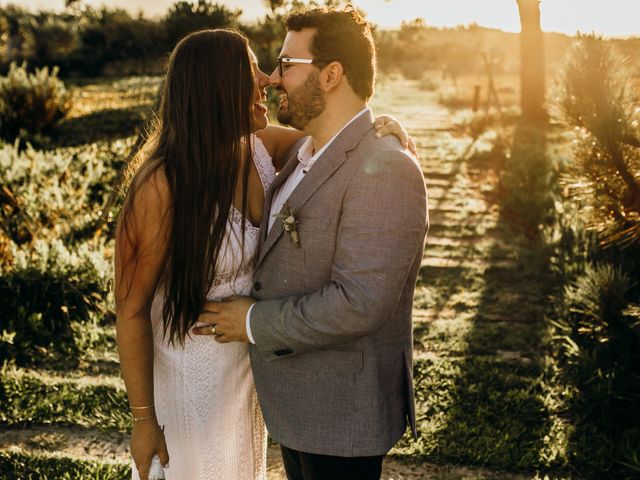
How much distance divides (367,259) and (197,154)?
2.23ft

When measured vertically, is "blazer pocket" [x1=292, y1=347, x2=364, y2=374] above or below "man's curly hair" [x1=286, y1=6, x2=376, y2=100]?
below

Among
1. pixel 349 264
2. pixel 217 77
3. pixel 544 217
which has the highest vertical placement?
pixel 217 77

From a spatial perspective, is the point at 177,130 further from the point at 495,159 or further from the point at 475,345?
the point at 495,159

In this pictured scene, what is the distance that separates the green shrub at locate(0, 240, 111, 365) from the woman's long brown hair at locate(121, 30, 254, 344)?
118 inches

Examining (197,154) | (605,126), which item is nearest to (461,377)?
(605,126)

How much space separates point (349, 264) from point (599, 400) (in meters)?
2.70

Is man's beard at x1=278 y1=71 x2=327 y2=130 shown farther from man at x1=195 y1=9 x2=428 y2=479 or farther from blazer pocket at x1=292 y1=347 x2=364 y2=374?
blazer pocket at x1=292 y1=347 x2=364 y2=374

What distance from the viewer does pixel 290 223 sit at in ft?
6.50

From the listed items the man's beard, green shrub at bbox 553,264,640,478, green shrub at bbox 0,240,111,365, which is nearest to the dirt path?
green shrub at bbox 553,264,640,478

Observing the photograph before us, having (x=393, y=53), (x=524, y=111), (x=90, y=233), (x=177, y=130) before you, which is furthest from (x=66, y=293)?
(x=393, y=53)

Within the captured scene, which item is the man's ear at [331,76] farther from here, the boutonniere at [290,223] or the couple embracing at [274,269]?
the boutonniere at [290,223]

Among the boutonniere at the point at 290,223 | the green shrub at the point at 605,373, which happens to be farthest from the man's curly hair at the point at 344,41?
the green shrub at the point at 605,373

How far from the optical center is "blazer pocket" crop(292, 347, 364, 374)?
2.04 meters

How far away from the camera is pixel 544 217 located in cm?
725
